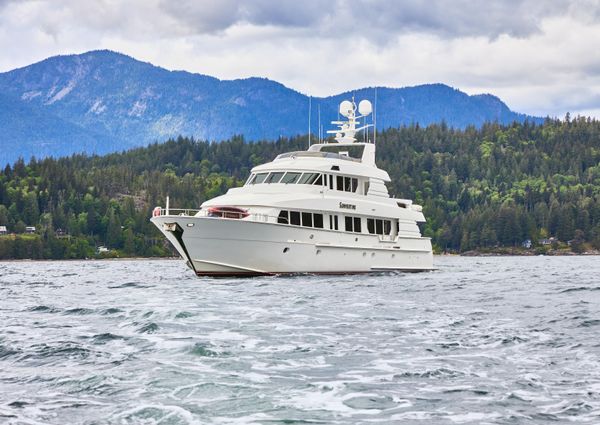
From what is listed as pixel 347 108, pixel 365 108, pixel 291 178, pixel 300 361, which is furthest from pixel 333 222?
pixel 300 361

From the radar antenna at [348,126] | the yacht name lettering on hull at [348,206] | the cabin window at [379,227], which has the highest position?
the radar antenna at [348,126]

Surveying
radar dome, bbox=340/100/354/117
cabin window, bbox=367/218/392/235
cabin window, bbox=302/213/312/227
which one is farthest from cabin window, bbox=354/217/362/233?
radar dome, bbox=340/100/354/117

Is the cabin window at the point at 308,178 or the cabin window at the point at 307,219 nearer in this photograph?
the cabin window at the point at 307,219

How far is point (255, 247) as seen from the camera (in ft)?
148

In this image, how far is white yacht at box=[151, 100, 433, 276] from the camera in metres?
44.8

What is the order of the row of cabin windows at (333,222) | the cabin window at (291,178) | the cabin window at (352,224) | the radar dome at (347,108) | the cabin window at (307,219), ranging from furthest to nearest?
the radar dome at (347,108), the cabin window at (352,224), the cabin window at (291,178), the cabin window at (307,219), the row of cabin windows at (333,222)

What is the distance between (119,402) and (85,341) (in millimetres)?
7058

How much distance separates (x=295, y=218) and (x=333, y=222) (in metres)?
2.95

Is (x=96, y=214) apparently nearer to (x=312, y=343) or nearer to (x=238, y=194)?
(x=238, y=194)

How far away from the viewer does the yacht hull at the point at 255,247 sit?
44.4 meters

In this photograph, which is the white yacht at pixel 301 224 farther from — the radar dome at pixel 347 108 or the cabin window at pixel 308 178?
the radar dome at pixel 347 108

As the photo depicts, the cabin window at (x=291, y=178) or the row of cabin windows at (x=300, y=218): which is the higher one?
the cabin window at (x=291, y=178)

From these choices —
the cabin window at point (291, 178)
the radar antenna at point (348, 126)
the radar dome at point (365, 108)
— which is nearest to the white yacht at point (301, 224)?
the cabin window at point (291, 178)

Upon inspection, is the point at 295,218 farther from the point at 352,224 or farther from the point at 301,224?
the point at 352,224
